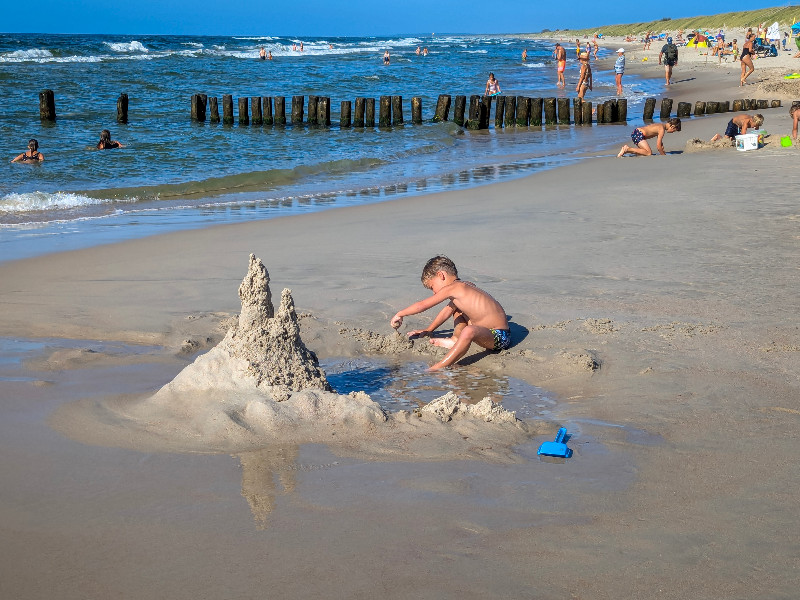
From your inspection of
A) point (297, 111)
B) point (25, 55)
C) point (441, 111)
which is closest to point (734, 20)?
point (25, 55)

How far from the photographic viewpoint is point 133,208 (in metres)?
12.5

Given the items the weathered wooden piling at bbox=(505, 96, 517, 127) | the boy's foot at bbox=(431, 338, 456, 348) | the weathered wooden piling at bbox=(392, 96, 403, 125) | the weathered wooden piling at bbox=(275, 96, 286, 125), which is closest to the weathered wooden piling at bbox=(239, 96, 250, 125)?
the weathered wooden piling at bbox=(275, 96, 286, 125)

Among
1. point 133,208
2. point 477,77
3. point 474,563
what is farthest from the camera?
point 477,77

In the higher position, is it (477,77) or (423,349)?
(477,77)

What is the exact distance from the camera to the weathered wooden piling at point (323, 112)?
2456cm

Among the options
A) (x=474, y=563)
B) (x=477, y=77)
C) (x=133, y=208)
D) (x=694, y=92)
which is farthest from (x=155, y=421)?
(x=477, y=77)

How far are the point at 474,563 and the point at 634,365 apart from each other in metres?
2.68

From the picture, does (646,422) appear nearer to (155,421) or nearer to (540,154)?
(155,421)

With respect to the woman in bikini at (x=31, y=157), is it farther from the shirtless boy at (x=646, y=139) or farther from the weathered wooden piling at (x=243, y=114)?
the shirtless boy at (x=646, y=139)

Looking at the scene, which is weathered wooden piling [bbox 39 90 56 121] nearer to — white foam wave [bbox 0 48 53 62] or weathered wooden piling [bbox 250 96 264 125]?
weathered wooden piling [bbox 250 96 264 125]

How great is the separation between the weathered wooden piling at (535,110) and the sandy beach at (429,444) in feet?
53.7

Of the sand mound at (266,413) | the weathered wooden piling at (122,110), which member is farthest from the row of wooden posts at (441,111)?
the sand mound at (266,413)

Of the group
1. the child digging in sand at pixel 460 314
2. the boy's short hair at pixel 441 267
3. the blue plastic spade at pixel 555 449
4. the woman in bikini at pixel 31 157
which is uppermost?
the woman in bikini at pixel 31 157

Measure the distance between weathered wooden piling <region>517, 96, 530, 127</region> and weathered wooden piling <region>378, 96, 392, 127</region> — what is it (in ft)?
12.6
